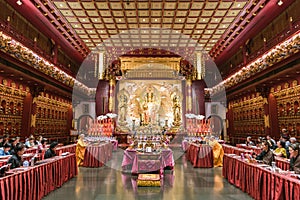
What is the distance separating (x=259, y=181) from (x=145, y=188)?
2.22 m

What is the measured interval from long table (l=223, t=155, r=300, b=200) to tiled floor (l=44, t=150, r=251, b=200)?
0.20 meters

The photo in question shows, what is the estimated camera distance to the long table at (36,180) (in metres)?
2.84

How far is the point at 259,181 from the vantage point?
353cm

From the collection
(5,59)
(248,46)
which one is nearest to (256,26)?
(248,46)

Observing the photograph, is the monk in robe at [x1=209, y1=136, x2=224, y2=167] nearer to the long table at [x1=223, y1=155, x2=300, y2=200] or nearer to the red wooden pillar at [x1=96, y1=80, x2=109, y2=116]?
the long table at [x1=223, y1=155, x2=300, y2=200]

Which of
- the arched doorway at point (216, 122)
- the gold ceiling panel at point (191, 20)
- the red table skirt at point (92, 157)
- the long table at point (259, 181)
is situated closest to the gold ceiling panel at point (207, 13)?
the gold ceiling panel at point (191, 20)

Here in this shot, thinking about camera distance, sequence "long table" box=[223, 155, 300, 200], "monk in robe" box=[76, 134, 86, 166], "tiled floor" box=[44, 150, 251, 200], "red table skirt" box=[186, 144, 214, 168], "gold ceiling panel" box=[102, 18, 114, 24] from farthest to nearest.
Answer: "gold ceiling panel" box=[102, 18, 114, 24]
"monk in robe" box=[76, 134, 86, 166]
"red table skirt" box=[186, 144, 214, 168]
"tiled floor" box=[44, 150, 251, 200]
"long table" box=[223, 155, 300, 200]

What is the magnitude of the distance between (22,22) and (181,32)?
7.92 meters

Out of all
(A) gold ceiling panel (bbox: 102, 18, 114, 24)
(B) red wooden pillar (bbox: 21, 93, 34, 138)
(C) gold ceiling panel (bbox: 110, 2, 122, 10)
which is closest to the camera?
(C) gold ceiling panel (bbox: 110, 2, 122, 10)

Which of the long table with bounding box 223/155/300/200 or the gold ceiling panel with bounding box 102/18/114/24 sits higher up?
the gold ceiling panel with bounding box 102/18/114/24

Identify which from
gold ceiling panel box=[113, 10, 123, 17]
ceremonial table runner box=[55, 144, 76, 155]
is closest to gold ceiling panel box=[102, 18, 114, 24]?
gold ceiling panel box=[113, 10, 123, 17]

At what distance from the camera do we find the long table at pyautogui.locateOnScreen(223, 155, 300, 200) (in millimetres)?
2717

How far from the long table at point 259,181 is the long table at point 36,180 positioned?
11.8 feet

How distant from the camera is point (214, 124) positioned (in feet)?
52.2
